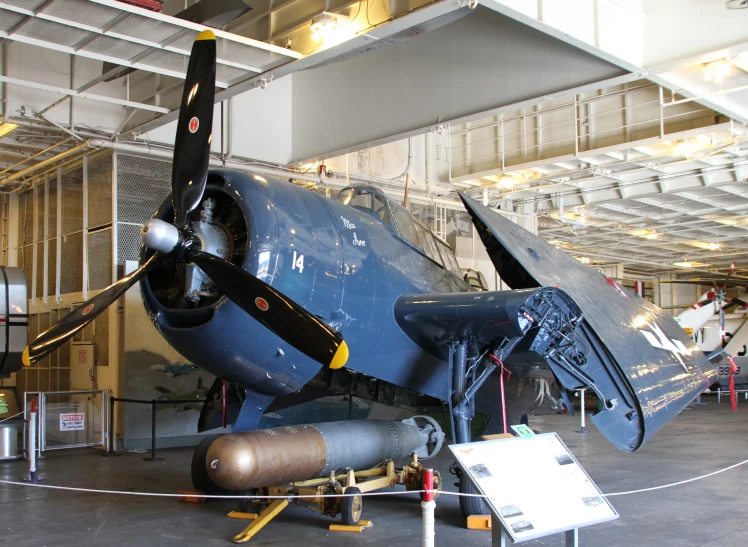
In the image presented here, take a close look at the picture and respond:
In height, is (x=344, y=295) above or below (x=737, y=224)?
below

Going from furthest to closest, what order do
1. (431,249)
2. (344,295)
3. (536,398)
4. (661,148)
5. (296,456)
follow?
1. (661,148)
2. (536,398)
3. (431,249)
4. (344,295)
5. (296,456)

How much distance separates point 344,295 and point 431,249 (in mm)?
2356

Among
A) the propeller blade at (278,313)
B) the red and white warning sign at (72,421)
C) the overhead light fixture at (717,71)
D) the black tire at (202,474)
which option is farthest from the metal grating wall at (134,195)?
the overhead light fixture at (717,71)

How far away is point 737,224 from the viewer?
23969 millimetres

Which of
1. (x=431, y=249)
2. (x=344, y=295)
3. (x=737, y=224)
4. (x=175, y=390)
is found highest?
(x=737, y=224)

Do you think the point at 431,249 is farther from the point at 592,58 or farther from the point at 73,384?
the point at 73,384

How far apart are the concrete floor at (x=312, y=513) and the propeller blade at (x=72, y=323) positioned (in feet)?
5.83

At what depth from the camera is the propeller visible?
5.50 meters

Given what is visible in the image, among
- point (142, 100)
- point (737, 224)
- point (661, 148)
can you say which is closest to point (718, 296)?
point (737, 224)

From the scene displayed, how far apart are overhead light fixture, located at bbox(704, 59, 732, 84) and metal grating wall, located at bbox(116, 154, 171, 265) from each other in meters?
9.48

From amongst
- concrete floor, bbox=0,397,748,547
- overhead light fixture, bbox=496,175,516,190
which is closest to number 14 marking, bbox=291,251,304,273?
concrete floor, bbox=0,397,748,547

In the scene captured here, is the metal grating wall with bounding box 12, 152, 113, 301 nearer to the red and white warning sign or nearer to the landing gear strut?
the red and white warning sign

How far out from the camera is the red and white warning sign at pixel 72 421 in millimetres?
11766

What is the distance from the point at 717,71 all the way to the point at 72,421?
39.6 feet
